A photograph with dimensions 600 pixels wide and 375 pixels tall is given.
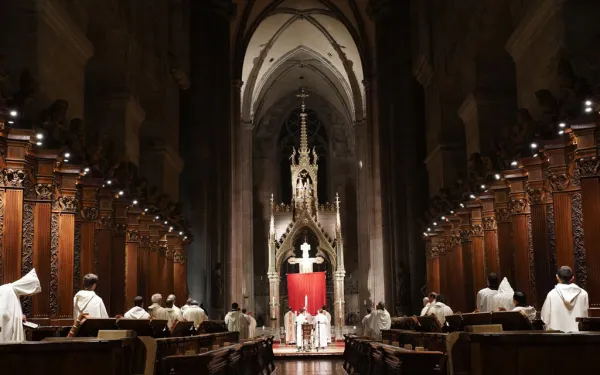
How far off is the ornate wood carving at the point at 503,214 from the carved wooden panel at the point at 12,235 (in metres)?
8.43

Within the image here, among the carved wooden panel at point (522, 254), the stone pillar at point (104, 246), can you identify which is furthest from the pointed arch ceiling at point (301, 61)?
the carved wooden panel at point (522, 254)

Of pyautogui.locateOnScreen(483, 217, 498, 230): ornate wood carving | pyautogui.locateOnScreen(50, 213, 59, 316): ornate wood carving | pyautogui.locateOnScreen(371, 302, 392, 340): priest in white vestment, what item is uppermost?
pyautogui.locateOnScreen(483, 217, 498, 230): ornate wood carving

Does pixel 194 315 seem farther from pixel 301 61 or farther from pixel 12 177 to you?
pixel 301 61

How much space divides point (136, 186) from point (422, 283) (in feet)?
38.9

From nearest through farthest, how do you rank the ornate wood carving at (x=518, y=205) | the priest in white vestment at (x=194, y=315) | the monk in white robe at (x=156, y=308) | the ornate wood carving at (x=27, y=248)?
the ornate wood carving at (x=27, y=248) → the ornate wood carving at (x=518, y=205) → the monk in white robe at (x=156, y=308) → the priest in white vestment at (x=194, y=315)

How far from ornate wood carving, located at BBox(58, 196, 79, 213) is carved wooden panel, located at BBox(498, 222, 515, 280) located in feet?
24.7

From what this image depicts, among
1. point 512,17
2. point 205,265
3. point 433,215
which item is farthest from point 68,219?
point 205,265

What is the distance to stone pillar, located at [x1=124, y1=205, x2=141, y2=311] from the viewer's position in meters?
17.3

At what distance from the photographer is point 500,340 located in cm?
687

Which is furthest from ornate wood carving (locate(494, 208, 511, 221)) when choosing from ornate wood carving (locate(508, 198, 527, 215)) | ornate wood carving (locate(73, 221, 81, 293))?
ornate wood carving (locate(73, 221, 81, 293))

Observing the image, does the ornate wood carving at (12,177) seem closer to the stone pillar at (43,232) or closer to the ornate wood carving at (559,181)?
the stone pillar at (43,232)

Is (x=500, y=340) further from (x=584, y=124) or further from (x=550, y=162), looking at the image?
(x=550, y=162)

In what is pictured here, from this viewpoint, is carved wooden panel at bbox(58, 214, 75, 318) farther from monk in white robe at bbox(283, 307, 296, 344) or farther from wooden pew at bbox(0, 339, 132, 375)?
monk in white robe at bbox(283, 307, 296, 344)

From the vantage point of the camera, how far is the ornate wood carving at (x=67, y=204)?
12.6 meters
